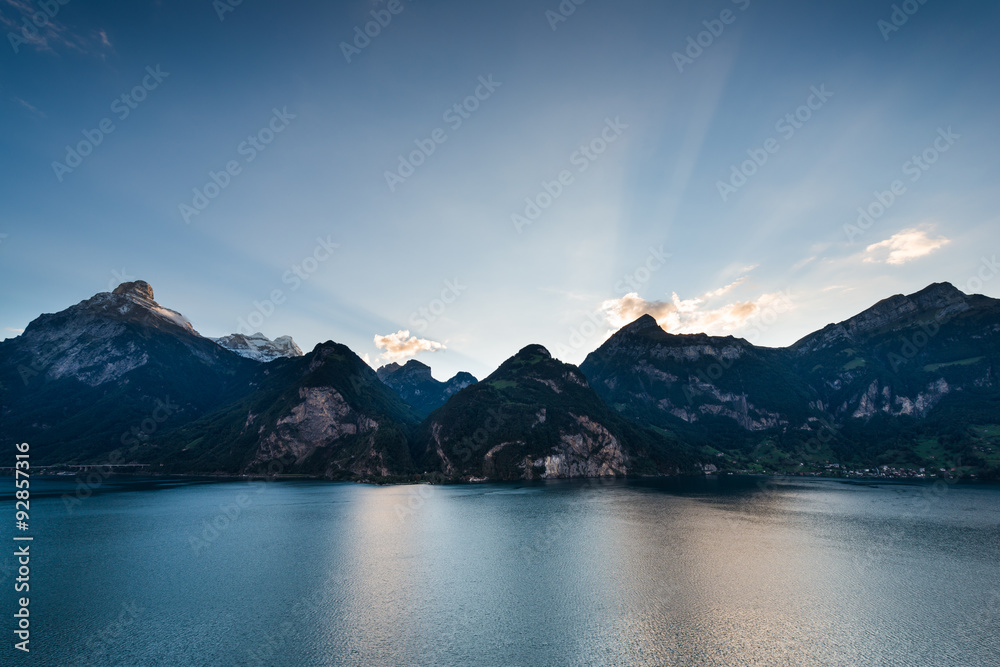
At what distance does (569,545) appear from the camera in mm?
72875

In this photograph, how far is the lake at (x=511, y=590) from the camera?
1412 inches

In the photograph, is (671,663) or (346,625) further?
(346,625)

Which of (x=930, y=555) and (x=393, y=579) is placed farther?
(x=930, y=555)

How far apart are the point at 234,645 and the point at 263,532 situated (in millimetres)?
54372

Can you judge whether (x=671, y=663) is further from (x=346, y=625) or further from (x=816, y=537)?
(x=816, y=537)

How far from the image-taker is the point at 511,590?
5069cm

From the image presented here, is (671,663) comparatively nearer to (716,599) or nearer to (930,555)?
(716,599)

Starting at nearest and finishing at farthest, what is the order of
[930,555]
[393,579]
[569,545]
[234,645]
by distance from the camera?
[234,645] < [393,579] < [930,555] < [569,545]

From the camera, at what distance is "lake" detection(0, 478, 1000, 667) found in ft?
118

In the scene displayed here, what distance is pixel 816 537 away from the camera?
79375 mm

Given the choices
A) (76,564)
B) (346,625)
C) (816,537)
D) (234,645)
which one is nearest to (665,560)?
(816,537)

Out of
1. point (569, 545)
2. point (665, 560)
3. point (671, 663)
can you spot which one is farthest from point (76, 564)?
point (665, 560)

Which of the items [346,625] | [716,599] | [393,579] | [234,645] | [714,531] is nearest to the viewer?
Result: [234,645]

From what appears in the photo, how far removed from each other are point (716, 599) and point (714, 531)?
141ft
